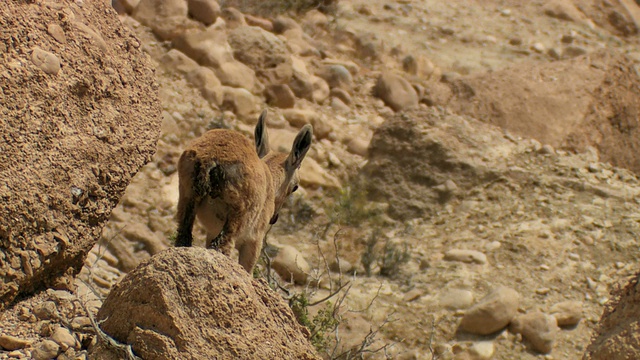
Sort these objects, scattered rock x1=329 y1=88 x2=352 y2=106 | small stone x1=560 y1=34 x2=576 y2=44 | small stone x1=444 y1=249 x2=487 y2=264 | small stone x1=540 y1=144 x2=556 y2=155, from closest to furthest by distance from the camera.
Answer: small stone x1=444 y1=249 x2=487 y2=264
small stone x1=540 y1=144 x2=556 y2=155
scattered rock x1=329 y1=88 x2=352 y2=106
small stone x1=560 y1=34 x2=576 y2=44

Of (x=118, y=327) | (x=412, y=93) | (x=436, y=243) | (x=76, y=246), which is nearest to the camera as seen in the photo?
(x=118, y=327)

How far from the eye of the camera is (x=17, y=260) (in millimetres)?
4586

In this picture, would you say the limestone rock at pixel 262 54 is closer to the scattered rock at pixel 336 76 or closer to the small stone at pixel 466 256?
the scattered rock at pixel 336 76

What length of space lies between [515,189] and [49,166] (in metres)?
6.89

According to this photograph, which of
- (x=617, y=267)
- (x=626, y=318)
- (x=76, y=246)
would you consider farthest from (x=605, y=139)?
(x=76, y=246)

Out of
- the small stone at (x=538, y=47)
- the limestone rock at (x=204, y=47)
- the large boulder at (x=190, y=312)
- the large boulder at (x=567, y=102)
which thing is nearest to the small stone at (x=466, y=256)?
the large boulder at (x=567, y=102)

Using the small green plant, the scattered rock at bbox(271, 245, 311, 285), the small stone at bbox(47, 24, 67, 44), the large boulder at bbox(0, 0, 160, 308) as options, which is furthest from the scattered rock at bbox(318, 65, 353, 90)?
the small stone at bbox(47, 24, 67, 44)

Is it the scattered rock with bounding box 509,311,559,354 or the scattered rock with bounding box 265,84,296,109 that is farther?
the scattered rock with bounding box 265,84,296,109

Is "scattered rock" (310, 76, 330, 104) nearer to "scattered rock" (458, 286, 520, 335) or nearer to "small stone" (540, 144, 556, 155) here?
"small stone" (540, 144, 556, 155)

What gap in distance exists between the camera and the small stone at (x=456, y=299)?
27.3 feet

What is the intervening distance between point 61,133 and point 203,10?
7481mm

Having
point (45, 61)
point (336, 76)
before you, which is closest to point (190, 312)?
point (45, 61)

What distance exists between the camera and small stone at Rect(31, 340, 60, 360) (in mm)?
4285

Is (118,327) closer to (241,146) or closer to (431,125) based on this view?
(241,146)
